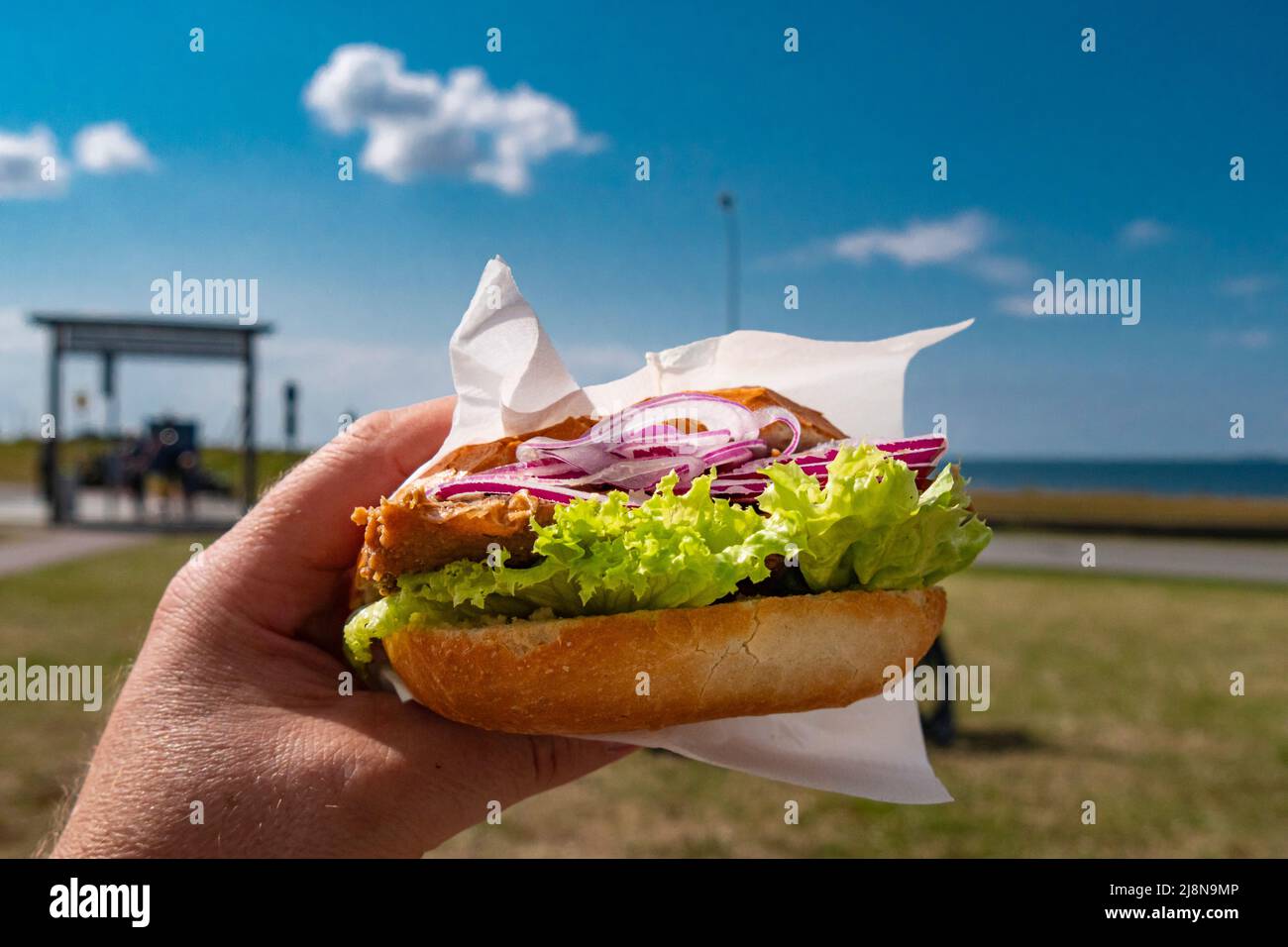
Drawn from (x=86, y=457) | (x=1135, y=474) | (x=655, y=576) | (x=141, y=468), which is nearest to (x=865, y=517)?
(x=655, y=576)

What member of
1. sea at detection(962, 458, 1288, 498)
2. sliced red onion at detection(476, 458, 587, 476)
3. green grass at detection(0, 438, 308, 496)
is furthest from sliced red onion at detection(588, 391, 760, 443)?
sea at detection(962, 458, 1288, 498)

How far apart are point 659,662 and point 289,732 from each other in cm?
111

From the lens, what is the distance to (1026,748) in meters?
8.52

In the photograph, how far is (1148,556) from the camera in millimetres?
23047

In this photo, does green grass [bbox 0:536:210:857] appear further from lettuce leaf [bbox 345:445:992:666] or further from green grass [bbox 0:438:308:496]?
green grass [bbox 0:438:308:496]

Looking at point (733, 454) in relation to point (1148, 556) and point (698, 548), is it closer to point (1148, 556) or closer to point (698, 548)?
point (698, 548)

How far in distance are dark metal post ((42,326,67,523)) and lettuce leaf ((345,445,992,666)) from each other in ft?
61.6

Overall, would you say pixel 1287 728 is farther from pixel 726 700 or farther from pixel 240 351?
pixel 240 351

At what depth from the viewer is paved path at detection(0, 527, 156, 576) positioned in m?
17.5

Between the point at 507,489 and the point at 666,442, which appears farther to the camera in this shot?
the point at 666,442

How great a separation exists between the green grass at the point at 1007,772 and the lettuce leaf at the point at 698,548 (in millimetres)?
1344

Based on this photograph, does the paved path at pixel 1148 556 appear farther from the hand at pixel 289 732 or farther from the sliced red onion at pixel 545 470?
the sliced red onion at pixel 545 470

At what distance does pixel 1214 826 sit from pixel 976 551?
5464 mm
